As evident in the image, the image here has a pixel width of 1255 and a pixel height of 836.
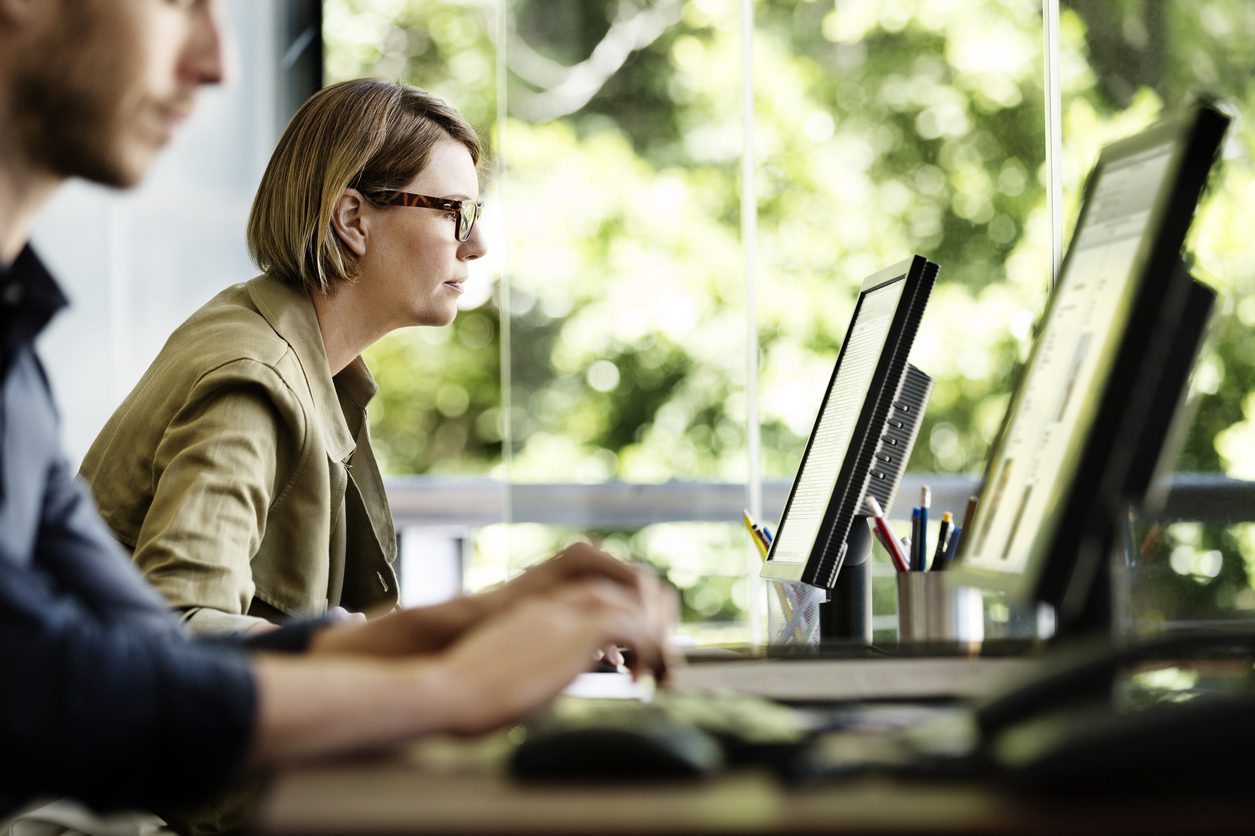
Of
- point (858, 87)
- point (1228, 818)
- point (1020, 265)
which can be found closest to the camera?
point (1228, 818)

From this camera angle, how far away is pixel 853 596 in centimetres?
142

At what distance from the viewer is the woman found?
4.38 ft

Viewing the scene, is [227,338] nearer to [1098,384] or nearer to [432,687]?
[432,687]

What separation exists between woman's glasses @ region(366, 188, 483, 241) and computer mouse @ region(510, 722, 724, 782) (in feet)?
4.49

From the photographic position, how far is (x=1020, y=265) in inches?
150

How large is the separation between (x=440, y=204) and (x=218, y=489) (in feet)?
2.32

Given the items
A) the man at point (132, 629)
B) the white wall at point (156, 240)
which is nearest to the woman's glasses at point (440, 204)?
the white wall at point (156, 240)

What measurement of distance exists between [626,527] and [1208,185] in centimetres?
280

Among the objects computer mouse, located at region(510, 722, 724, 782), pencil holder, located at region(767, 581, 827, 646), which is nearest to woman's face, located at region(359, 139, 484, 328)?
pencil holder, located at region(767, 581, 827, 646)

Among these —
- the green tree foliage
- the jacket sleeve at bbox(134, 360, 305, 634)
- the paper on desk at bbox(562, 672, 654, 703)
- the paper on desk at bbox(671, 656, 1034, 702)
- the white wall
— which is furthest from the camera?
the green tree foliage

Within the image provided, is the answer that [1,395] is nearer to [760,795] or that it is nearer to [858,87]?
[760,795]

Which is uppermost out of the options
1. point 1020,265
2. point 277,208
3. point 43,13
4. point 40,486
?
point 1020,265

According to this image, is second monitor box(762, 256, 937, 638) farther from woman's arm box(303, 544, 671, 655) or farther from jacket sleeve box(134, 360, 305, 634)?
jacket sleeve box(134, 360, 305, 634)

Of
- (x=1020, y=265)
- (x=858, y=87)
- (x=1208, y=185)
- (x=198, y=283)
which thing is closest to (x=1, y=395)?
(x=1208, y=185)
